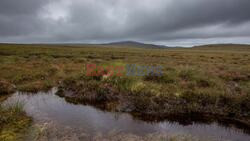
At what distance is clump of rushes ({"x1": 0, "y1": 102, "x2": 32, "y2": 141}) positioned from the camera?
3.45m

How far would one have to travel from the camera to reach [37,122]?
4273mm

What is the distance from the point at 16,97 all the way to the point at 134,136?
6589mm

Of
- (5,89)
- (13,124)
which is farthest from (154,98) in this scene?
(5,89)

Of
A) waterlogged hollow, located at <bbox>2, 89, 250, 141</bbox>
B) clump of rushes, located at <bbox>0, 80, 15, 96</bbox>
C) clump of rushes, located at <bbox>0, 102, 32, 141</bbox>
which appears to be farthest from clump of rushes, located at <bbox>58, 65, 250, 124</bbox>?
clump of rushes, located at <bbox>0, 80, 15, 96</bbox>

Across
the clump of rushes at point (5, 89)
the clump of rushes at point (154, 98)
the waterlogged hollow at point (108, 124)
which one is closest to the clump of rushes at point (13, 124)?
the waterlogged hollow at point (108, 124)

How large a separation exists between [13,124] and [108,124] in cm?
308

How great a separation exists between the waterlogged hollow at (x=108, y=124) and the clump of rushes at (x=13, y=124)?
319 mm

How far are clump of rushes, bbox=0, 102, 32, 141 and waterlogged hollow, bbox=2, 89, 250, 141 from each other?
1.05 feet

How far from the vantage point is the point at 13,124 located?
3.99 metres

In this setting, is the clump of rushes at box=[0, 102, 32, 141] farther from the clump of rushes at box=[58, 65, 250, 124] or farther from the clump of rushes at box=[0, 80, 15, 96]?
the clump of rushes at box=[0, 80, 15, 96]

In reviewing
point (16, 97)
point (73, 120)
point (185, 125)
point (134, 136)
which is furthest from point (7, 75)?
point (185, 125)

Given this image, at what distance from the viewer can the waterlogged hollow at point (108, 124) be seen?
4.04 m

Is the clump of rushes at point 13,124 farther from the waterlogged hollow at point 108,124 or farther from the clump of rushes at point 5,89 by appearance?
the clump of rushes at point 5,89

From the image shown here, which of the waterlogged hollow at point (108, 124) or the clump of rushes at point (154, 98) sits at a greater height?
the clump of rushes at point (154, 98)
